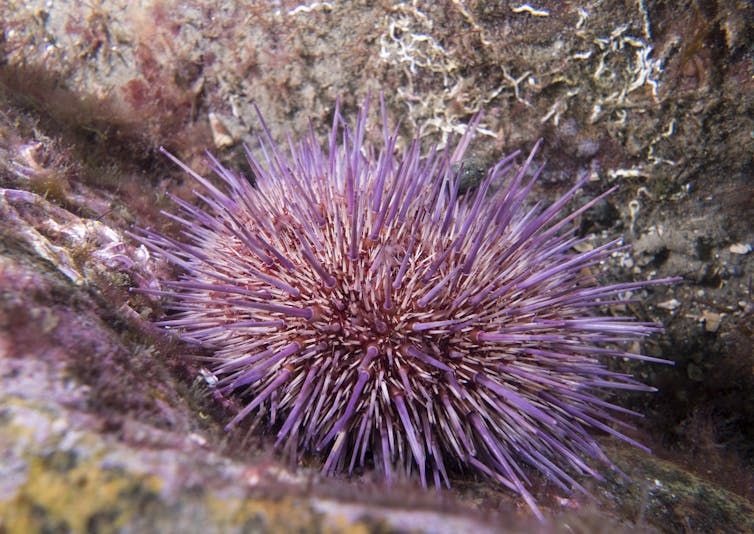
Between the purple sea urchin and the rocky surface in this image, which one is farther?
the rocky surface

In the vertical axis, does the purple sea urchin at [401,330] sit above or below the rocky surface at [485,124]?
below

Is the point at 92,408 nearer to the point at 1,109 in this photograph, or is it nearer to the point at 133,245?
the point at 133,245

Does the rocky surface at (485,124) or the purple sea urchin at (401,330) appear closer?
the purple sea urchin at (401,330)

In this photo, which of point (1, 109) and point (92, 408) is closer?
point (92, 408)

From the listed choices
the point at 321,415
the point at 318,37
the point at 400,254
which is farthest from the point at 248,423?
the point at 318,37

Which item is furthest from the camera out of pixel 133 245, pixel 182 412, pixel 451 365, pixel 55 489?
pixel 133 245
